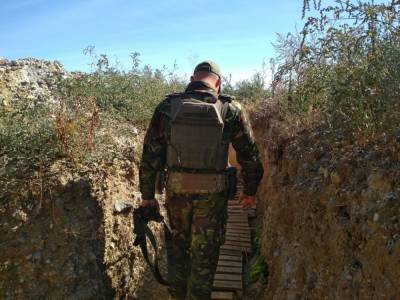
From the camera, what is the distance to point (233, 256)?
18.6ft

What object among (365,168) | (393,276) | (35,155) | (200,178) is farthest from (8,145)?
(393,276)

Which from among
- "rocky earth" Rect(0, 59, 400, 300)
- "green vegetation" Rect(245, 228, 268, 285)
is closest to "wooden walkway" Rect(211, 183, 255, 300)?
"green vegetation" Rect(245, 228, 268, 285)

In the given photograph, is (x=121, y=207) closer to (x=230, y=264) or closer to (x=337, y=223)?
(x=230, y=264)

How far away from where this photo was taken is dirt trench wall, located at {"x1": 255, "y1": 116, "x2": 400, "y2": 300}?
7.27 feet

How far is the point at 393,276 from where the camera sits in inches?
79.4

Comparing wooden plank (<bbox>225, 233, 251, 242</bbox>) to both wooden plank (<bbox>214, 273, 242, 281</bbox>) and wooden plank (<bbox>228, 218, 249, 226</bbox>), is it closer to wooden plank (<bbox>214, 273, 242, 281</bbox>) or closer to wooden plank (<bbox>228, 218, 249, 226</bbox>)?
wooden plank (<bbox>228, 218, 249, 226</bbox>)

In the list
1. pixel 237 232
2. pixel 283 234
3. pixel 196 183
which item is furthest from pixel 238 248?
pixel 196 183

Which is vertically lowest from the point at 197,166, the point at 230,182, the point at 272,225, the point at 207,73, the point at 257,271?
the point at 257,271

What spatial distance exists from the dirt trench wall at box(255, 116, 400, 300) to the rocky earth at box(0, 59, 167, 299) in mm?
1591

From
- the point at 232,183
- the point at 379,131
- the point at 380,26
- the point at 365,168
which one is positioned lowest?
the point at 232,183

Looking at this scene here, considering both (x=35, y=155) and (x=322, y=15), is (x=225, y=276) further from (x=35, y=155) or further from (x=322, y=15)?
(x=322, y=15)

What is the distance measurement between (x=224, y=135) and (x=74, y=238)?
1.71 meters

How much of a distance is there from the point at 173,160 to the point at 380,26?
2045 mm

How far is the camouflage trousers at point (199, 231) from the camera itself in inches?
143
